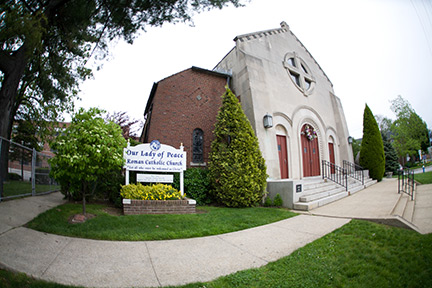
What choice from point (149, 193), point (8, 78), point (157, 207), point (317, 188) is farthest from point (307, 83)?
point (8, 78)

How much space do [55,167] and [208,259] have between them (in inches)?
174

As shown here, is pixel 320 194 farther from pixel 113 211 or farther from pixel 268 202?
pixel 113 211

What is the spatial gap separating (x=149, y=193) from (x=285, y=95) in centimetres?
923

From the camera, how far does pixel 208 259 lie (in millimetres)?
3342

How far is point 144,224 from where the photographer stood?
16.5 feet

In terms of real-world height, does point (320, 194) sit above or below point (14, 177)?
below

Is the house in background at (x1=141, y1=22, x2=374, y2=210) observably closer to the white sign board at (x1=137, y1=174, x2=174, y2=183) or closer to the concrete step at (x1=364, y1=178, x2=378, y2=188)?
the concrete step at (x1=364, y1=178, x2=378, y2=188)

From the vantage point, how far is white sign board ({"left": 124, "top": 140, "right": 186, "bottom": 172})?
23.4 ft

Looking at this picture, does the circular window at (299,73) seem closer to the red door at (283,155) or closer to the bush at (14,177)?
the red door at (283,155)

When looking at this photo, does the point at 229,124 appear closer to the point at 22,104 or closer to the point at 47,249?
the point at 47,249

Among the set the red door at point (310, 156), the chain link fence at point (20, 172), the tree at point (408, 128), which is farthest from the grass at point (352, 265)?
the tree at point (408, 128)

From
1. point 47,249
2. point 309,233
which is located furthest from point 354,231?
point 47,249

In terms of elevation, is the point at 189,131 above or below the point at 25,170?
above

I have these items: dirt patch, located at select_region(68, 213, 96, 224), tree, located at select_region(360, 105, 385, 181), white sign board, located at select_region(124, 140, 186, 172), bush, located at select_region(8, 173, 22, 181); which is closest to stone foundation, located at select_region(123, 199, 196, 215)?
dirt patch, located at select_region(68, 213, 96, 224)
